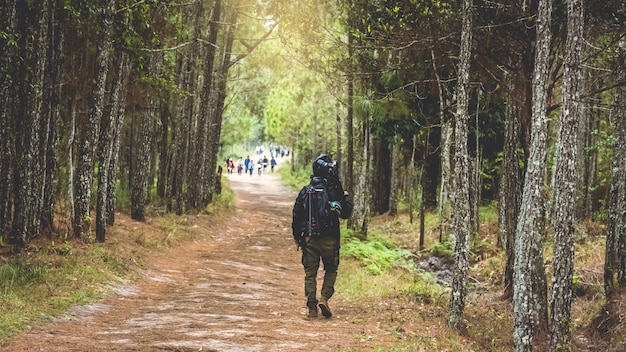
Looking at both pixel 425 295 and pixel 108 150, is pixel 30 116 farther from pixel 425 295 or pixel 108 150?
pixel 425 295

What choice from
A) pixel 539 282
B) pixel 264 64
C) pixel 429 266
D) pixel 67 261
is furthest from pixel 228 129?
pixel 539 282

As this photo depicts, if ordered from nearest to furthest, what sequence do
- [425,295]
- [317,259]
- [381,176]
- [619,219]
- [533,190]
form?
[533,190] < [317,259] < [619,219] < [425,295] < [381,176]

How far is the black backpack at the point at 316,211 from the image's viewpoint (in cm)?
757

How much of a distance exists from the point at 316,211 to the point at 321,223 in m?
0.18

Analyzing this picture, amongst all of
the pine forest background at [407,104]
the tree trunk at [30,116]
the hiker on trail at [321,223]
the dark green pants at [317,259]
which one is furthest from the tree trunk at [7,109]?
the dark green pants at [317,259]

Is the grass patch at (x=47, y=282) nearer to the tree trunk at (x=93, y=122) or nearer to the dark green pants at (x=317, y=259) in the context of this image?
the tree trunk at (x=93, y=122)

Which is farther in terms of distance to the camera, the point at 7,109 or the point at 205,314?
the point at 7,109

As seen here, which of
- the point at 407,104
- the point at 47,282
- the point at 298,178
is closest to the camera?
the point at 47,282

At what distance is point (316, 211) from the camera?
7.60 m

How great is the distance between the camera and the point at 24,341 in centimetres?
595

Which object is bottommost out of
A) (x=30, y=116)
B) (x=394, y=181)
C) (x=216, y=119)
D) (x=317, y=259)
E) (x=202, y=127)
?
(x=317, y=259)

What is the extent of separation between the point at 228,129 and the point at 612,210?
29855 mm

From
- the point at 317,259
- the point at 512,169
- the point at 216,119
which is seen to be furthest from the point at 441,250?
the point at 216,119

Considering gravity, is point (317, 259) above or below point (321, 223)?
below
